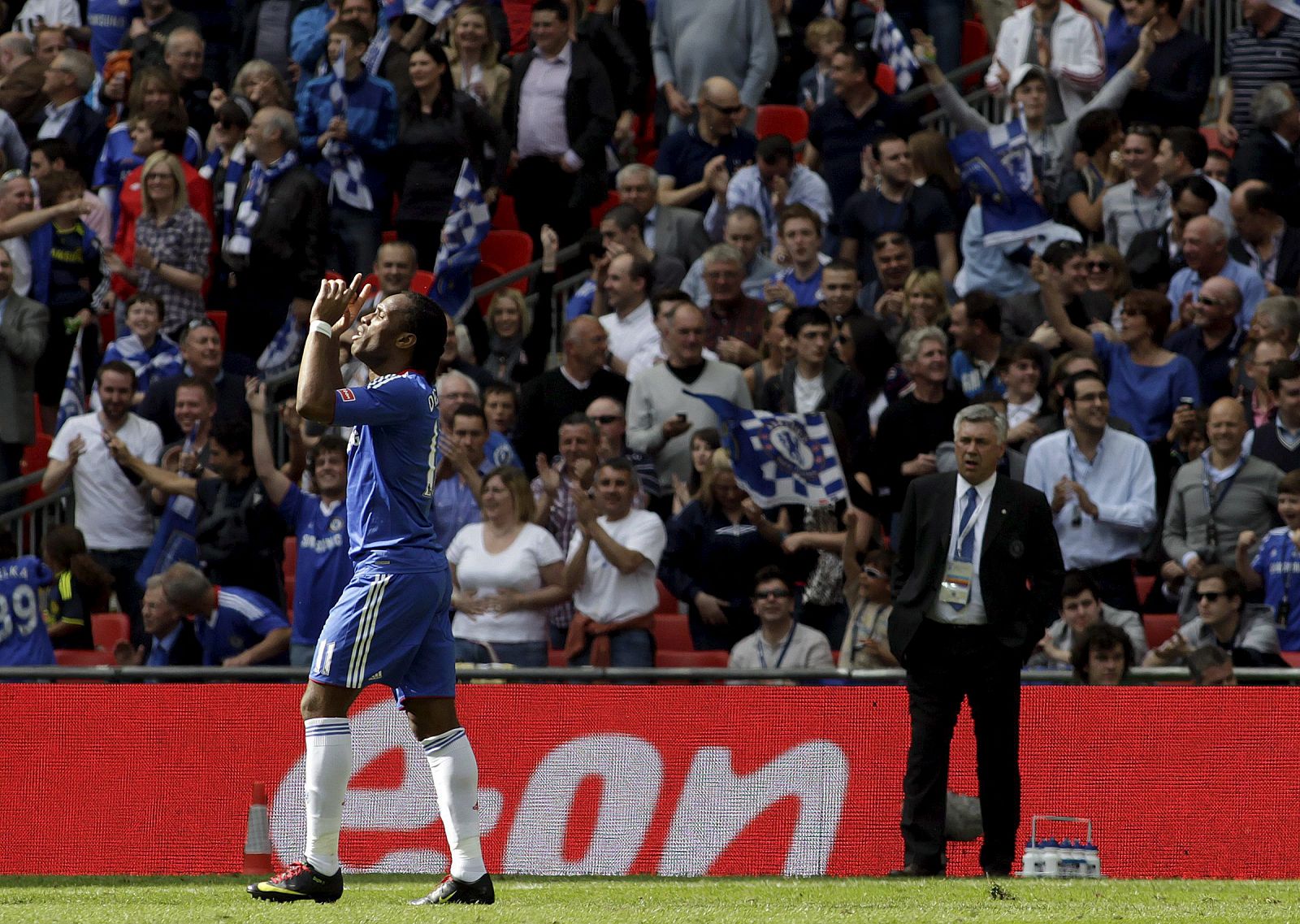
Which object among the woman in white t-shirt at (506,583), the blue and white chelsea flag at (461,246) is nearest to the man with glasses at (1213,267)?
the woman in white t-shirt at (506,583)

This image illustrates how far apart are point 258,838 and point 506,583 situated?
3265mm

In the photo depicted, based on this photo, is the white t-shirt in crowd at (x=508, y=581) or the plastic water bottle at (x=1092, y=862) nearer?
the plastic water bottle at (x=1092, y=862)

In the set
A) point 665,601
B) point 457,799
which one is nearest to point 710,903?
point 457,799

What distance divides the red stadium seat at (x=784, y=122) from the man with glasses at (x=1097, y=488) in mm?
5986

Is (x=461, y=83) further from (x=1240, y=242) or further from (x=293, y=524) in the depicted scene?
(x=1240, y=242)

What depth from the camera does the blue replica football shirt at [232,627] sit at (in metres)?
12.1

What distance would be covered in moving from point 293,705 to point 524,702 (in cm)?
112

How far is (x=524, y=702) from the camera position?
1019 centimetres

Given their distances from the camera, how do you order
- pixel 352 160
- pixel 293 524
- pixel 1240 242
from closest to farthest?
pixel 293 524 < pixel 1240 242 < pixel 352 160

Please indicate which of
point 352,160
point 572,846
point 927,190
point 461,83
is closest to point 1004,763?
point 572,846

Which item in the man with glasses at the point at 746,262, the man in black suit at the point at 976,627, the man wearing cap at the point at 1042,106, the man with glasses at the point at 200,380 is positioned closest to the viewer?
the man in black suit at the point at 976,627

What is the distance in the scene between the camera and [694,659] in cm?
1202

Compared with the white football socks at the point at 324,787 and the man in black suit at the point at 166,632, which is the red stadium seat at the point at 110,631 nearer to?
the man in black suit at the point at 166,632

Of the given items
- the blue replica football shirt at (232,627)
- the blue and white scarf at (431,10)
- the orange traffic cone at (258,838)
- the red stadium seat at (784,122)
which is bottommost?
the orange traffic cone at (258,838)
